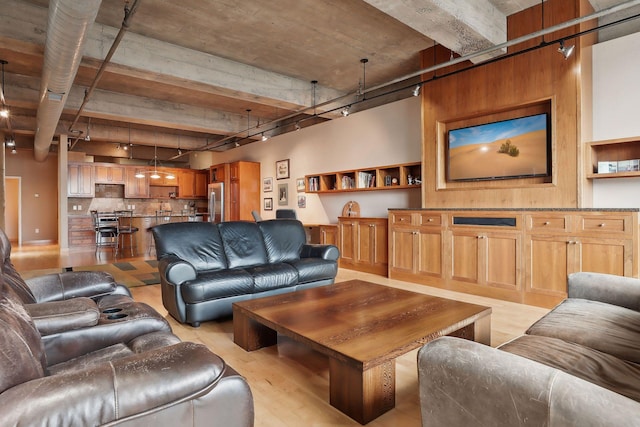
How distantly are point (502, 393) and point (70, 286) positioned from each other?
2584 mm

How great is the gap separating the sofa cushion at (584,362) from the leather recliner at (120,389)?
4.07ft

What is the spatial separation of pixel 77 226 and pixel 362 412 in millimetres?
11129

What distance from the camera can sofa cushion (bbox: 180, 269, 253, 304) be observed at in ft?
10.6

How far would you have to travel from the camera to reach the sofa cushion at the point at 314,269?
13.1 ft

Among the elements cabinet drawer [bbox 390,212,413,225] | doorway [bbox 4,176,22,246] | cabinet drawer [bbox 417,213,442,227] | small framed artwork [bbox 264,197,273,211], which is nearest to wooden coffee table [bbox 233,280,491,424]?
cabinet drawer [bbox 417,213,442,227]

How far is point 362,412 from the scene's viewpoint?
1793 millimetres

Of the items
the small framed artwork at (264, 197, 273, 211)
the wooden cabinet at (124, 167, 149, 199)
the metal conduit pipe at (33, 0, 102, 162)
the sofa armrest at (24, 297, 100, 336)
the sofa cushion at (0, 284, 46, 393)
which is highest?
the metal conduit pipe at (33, 0, 102, 162)

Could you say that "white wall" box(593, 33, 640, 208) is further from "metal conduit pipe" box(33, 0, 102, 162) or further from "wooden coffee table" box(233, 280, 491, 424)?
"metal conduit pipe" box(33, 0, 102, 162)

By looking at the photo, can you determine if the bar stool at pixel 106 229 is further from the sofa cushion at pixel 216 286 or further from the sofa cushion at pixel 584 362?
the sofa cushion at pixel 584 362

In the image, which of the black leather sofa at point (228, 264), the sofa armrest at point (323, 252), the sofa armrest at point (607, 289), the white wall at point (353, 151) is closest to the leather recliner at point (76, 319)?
the black leather sofa at point (228, 264)

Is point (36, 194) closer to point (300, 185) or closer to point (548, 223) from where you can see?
point (300, 185)

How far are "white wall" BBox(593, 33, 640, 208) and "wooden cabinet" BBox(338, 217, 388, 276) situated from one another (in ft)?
9.31

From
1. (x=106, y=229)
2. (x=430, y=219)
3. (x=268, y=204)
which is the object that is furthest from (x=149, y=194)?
(x=430, y=219)

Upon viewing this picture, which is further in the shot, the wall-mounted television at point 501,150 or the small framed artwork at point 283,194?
the small framed artwork at point 283,194
